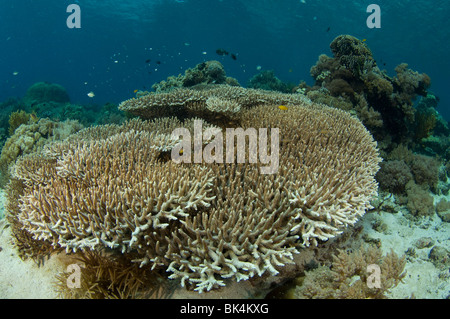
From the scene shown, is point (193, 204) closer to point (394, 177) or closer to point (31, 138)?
Answer: point (394, 177)

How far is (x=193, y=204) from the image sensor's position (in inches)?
117

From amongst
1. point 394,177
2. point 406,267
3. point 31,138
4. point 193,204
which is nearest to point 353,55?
point 394,177

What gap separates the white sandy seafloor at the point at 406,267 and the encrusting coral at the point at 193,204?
16.0 inches

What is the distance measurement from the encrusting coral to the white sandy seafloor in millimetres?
405

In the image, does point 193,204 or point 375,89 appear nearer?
point 193,204

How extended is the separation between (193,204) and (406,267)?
4.39 metres

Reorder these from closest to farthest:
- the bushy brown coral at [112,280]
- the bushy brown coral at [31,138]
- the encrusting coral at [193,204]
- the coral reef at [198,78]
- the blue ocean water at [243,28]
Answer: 1. the encrusting coral at [193,204]
2. the bushy brown coral at [112,280]
3. the bushy brown coral at [31,138]
4. the coral reef at [198,78]
5. the blue ocean water at [243,28]

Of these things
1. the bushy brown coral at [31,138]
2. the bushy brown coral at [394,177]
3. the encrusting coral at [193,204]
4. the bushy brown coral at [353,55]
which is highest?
the bushy brown coral at [353,55]

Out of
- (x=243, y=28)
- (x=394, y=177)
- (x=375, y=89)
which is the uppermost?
(x=243, y=28)

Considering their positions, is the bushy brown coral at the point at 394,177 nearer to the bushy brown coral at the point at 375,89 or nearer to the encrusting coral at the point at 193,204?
the bushy brown coral at the point at 375,89

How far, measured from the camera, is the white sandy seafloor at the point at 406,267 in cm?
342

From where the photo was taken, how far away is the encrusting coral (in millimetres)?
2756

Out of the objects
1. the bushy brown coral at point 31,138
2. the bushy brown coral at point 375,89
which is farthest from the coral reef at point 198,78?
the bushy brown coral at point 375,89
